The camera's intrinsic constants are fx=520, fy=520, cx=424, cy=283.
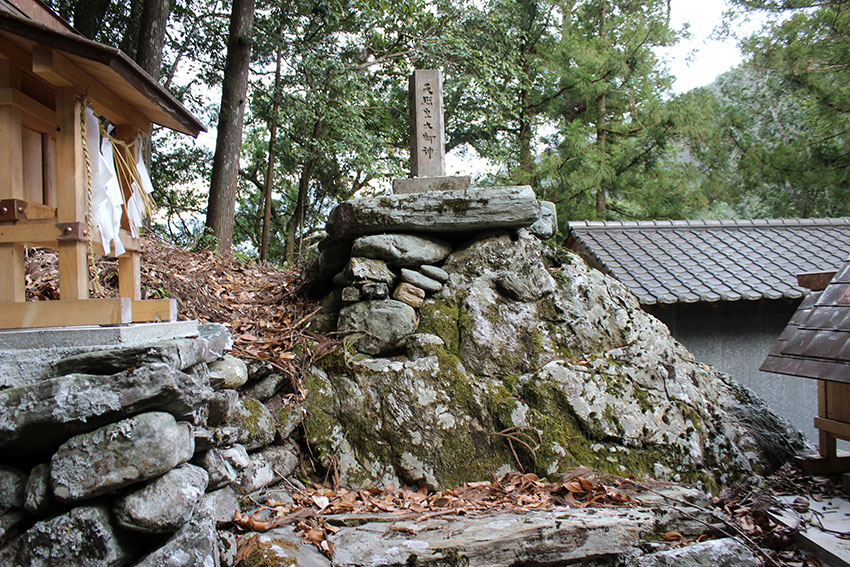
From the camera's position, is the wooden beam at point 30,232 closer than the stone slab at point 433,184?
Yes

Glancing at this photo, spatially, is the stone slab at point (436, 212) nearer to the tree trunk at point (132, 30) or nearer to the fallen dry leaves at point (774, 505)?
the fallen dry leaves at point (774, 505)

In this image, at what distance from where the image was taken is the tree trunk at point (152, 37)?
7.69 metres

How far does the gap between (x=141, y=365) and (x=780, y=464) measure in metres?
5.17

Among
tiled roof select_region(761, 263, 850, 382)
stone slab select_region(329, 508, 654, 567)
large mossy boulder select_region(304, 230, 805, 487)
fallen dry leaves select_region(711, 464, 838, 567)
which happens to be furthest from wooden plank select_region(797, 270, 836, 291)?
stone slab select_region(329, 508, 654, 567)

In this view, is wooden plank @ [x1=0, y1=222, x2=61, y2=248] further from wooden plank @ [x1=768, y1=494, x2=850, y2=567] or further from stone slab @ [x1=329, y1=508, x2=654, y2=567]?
wooden plank @ [x1=768, y1=494, x2=850, y2=567]

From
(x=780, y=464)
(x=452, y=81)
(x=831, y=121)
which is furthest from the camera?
(x=452, y=81)

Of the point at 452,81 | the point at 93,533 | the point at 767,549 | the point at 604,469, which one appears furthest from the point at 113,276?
the point at 452,81

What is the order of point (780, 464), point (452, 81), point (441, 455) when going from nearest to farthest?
point (441, 455)
point (780, 464)
point (452, 81)

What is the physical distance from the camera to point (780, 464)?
15.3ft

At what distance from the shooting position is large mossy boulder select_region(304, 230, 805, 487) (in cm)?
385

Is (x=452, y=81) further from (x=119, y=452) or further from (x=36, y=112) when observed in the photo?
(x=119, y=452)

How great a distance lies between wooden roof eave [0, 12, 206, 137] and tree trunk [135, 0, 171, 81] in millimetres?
5554

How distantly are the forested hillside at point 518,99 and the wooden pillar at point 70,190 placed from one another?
6791mm

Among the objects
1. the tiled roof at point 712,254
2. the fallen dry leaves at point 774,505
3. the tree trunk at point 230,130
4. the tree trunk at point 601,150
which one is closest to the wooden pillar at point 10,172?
the fallen dry leaves at point 774,505
